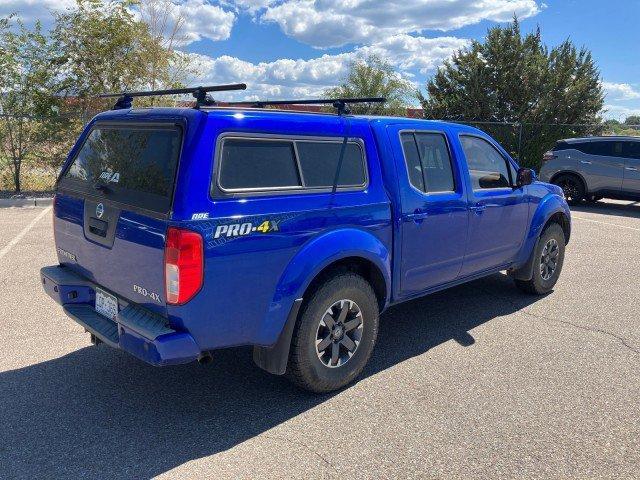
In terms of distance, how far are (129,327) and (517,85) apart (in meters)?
22.9

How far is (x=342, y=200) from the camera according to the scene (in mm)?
3443

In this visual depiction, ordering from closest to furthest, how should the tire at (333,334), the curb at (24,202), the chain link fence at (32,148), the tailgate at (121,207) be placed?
the tailgate at (121,207) → the tire at (333,334) → the curb at (24,202) → the chain link fence at (32,148)

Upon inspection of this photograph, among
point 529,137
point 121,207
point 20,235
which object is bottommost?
point 20,235

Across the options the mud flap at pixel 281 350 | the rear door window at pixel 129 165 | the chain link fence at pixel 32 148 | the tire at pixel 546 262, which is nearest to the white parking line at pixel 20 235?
the chain link fence at pixel 32 148

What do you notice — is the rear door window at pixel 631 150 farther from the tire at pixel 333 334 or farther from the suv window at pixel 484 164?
the tire at pixel 333 334

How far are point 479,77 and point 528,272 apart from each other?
19.6 meters

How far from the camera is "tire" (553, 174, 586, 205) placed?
42.8 ft

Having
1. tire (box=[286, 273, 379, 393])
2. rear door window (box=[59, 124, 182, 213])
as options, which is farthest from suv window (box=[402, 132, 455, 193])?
rear door window (box=[59, 124, 182, 213])

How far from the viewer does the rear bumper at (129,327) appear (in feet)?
9.10

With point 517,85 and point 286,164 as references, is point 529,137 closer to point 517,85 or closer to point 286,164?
point 517,85

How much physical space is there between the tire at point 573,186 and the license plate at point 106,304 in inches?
487

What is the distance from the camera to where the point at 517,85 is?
73.8ft

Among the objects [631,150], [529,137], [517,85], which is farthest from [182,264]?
[517,85]

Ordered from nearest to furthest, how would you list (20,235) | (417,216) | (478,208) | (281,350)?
(281,350), (417,216), (478,208), (20,235)
